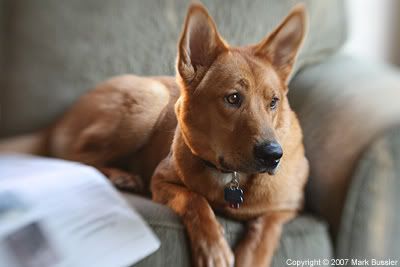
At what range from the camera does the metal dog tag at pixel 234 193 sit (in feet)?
3.47

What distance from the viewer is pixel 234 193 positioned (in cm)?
106

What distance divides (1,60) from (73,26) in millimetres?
213

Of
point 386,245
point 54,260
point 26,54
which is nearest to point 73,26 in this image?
point 26,54

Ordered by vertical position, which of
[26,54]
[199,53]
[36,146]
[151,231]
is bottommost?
[36,146]

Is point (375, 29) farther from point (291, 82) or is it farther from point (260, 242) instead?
point (260, 242)

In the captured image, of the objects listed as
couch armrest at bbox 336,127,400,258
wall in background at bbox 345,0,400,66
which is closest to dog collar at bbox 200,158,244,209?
couch armrest at bbox 336,127,400,258

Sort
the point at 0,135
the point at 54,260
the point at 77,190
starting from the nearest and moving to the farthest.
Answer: the point at 54,260
the point at 77,190
the point at 0,135

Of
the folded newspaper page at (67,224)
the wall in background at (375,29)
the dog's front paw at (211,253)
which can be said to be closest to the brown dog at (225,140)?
the dog's front paw at (211,253)

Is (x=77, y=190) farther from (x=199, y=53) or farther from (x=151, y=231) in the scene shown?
(x=199, y=53)

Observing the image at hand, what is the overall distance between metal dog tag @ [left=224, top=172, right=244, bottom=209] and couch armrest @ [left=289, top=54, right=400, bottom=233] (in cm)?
20

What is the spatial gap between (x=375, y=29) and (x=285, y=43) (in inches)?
32.3

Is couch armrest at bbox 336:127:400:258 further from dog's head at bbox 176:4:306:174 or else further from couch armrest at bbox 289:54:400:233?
dog's head at bbox 176:4:306:174

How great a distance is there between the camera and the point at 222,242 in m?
0.96

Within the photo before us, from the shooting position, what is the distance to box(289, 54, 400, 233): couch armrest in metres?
1.06
